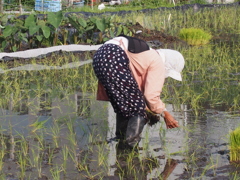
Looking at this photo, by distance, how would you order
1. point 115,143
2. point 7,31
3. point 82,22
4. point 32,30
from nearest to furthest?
point 115,143 < point 7,31 < point 32,30 < point 82,22

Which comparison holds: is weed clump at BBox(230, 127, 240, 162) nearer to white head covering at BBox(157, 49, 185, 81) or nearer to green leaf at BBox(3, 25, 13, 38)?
white head covering at BBox(157, 49, 185, 81)

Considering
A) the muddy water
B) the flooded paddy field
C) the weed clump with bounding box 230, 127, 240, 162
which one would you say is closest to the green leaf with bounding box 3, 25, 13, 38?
the flooded paddy field

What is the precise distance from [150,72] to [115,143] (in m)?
0.72

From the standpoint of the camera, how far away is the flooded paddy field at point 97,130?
10.3 ft

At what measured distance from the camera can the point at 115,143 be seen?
3.73 metres

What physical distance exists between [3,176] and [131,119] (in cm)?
100

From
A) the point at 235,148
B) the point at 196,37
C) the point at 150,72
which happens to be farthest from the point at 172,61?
the point at 196,37

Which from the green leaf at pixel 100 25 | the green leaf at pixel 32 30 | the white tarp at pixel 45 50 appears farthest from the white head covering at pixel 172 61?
Answer: the green leaf at pixel 100 25

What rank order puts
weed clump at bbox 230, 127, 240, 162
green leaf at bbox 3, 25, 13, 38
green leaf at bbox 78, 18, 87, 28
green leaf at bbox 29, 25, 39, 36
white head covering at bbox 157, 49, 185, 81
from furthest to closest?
1. green leaf at bbox 78, 18, 87, 28
2. green leaf at bbox 29, 25, 39, 36
3. green leaf at bbox 3, 25, 13, 38
4. white head covering at bbox 157, 49, 185, 81
5. weed clump at bbox 230, 127, 240, 162

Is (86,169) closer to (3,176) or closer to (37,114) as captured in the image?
(3,176)

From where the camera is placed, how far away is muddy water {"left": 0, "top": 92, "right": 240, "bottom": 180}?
3125 mm

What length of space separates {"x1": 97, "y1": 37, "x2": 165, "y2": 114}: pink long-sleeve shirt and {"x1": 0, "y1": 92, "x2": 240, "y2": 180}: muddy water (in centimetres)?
36

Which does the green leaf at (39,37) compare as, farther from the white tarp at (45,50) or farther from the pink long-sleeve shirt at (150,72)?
the pink long-sleeve shirt at (150,72)

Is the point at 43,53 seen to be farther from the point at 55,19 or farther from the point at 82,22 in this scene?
the point at 82,22
